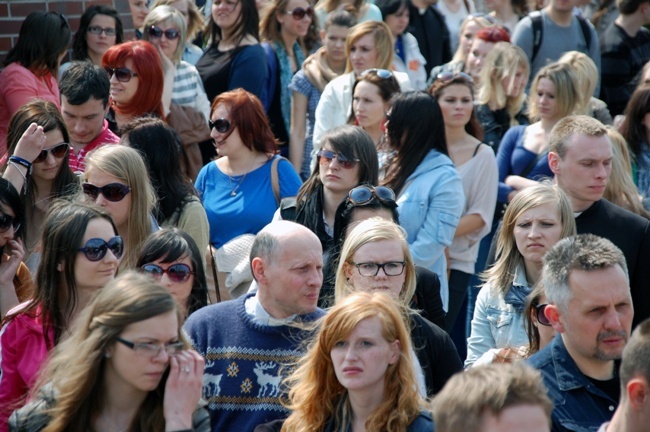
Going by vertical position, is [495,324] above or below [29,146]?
below

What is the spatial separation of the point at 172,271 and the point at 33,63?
9.69 feet

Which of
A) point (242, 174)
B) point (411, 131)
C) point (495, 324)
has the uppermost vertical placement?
point (411, 131)

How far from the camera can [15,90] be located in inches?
292

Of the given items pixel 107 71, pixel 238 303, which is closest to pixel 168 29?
pixel 107 71

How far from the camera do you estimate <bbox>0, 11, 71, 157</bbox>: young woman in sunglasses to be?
7.43m

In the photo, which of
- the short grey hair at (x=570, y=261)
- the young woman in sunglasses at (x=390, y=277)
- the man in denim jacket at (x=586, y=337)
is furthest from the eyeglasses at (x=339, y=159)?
the man in denim jacket at (x=586, y=337)

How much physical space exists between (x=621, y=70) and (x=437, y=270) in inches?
194

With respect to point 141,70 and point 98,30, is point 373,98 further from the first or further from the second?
point 98,30

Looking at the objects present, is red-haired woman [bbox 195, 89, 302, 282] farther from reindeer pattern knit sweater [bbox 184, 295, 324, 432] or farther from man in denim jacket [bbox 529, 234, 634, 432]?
man in denim jacket [bbox 529, 234, 634, 432]

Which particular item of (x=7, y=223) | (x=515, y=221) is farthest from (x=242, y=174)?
(x=515, y=221)

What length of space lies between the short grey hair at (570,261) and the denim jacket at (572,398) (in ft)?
0.81

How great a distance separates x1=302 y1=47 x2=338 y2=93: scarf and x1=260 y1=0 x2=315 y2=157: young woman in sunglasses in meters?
0.34

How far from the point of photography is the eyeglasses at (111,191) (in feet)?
19.1

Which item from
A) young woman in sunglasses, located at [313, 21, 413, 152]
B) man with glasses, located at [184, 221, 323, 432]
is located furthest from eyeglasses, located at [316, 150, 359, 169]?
young woman in sunglasses, located at [313, 21, 413, 152]
